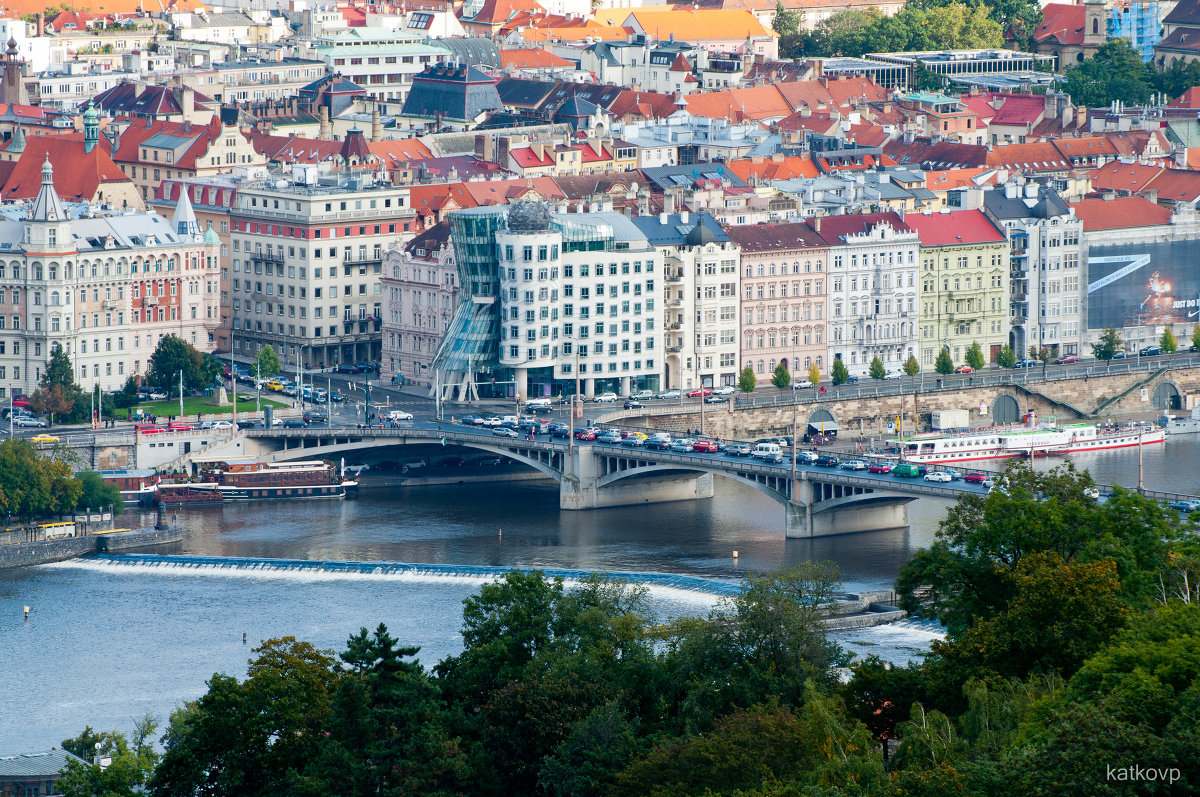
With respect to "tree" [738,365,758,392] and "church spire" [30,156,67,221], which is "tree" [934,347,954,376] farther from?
"church spire" [30,156,67,221]

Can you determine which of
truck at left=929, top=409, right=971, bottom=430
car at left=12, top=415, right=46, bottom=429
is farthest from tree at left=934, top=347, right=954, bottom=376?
car at left=12, top=415, right=46, bottom=429

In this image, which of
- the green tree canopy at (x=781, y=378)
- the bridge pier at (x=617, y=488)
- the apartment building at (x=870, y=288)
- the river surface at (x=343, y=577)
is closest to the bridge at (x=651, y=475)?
the bridge pier at (x=617, y=488)

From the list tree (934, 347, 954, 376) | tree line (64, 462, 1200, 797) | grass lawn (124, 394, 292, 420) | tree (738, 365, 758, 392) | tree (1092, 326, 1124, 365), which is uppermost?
tree (1092, 326, 1124, 365)

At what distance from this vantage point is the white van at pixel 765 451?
404ft

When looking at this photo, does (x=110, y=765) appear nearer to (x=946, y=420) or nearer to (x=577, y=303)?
(x=577, y=303)

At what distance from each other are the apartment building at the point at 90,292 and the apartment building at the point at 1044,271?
1610 inches

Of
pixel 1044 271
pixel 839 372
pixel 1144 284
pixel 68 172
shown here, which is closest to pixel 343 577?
pixel 839 372

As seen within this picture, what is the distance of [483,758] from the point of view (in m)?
72.5

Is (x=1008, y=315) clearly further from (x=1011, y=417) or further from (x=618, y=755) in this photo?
(x=618, y=755)

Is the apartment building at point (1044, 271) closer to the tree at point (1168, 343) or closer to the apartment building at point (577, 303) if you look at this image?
the tree at point (1168, 343)

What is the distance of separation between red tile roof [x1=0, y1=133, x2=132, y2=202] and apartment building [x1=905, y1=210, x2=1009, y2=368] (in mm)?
43751

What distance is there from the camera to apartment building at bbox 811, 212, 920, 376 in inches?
5709

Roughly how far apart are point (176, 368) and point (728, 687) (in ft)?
210

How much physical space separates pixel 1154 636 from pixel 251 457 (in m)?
70.5
